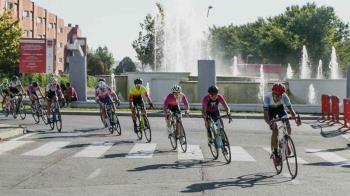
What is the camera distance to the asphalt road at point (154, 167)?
9.77m

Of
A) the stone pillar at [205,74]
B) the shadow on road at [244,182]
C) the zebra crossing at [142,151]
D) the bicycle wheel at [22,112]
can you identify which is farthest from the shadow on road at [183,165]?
the stone pillar at [205,74]

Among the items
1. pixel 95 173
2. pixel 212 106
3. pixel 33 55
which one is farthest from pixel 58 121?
pixel 33 55

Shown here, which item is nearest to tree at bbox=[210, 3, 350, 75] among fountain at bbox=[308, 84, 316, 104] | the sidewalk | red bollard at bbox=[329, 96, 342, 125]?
fountain at bbox=[308, 84, 316, 104]

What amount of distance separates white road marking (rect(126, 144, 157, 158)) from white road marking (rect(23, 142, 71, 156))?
5.89 feet

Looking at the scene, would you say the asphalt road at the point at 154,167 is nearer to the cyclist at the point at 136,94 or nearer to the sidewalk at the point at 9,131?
the sidewalk at the point at 9,131

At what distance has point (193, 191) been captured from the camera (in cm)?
948

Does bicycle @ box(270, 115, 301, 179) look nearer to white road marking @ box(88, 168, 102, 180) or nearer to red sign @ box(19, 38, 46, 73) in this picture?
white road marking @ box(88, 168, 102, 180)

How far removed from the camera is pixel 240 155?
14.7 meters

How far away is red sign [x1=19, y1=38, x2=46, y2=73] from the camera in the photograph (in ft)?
140

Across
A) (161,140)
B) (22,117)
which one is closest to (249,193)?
(161,140)

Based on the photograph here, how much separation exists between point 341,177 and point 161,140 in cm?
741

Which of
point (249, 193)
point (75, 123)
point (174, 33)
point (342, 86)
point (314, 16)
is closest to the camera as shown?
point (249, 193)

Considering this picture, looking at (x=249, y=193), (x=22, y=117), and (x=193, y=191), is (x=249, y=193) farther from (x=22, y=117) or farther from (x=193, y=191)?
(x=22, y=117)

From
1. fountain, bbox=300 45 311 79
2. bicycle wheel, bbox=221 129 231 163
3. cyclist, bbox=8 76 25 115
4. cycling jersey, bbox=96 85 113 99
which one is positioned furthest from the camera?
fountain, bbox=300 45 311 79
